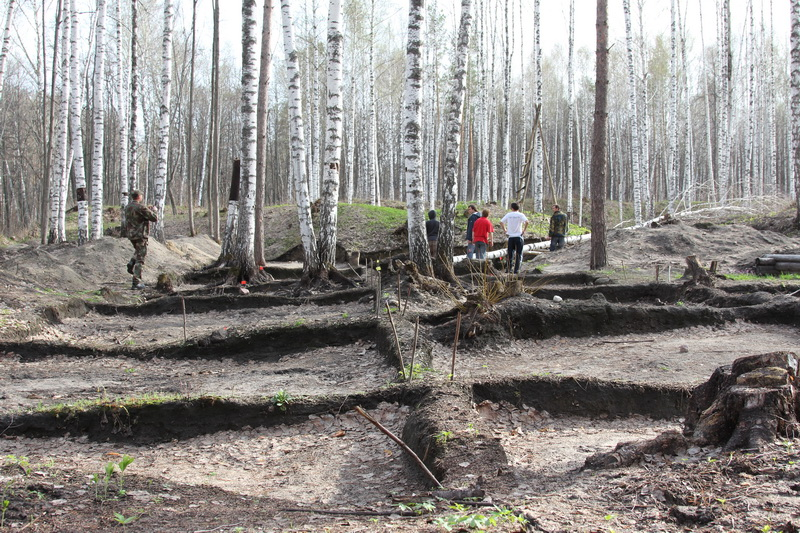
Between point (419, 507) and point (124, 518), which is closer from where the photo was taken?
point (124, 518)

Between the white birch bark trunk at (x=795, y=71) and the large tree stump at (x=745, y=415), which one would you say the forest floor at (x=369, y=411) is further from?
the white birch bark trunk at (x=795, y=71)

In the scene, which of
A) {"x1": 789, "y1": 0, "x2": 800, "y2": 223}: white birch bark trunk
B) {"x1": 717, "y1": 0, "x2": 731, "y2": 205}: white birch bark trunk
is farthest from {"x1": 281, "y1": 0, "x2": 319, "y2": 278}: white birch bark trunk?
{"x1": 717, "y1": 0, "x2": 731, "y2": 205}: white birch bark trunk

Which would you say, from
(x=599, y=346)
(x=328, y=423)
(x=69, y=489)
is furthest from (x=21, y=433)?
(x=599, y=346)

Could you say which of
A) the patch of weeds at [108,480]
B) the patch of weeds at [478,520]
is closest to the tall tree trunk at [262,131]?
the patch of weeds at [108,480]

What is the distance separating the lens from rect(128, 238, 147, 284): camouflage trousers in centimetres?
1201

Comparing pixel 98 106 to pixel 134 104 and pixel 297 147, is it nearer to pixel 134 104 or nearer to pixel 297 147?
pixel 134 104

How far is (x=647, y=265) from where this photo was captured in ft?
44.9

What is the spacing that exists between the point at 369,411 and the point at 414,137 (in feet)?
21.9

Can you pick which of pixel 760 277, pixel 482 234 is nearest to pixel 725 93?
pixel 760 277

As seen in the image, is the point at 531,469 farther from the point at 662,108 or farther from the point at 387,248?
the point at 662,108

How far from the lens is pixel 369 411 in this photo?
17.0 feet

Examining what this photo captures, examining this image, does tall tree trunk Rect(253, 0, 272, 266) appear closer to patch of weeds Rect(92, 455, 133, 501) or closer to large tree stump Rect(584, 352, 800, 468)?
patch of weeds Rect(92, 455, 133, 501)

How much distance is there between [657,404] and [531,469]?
6.94 feet

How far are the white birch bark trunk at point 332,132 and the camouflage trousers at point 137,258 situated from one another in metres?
3.85
